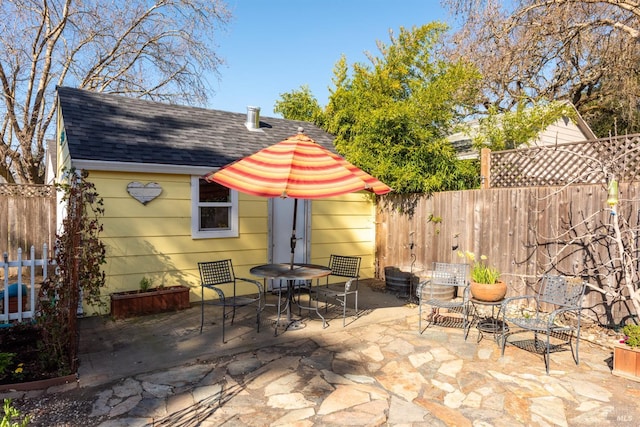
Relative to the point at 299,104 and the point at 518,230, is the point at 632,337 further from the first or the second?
the point at 299,104

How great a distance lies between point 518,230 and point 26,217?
1005 centimetres

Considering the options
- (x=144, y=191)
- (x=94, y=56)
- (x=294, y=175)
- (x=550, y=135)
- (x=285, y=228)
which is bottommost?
(x=285, y=228)

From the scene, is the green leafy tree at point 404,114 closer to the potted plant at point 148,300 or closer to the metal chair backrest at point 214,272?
the metal chair backrest at point 214,272

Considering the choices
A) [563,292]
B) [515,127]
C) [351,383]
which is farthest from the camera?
[515,127]

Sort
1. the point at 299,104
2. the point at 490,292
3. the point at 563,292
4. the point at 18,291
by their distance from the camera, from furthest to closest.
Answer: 1. the point at 299,104
2. the point at 490,292
3. the point at 18,291
4. the point at 563,292

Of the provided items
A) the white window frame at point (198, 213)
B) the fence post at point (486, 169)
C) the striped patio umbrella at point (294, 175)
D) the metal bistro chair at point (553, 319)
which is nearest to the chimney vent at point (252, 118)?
the white window frame at point (198, 213)

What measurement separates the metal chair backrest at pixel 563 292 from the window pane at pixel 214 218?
194 inches

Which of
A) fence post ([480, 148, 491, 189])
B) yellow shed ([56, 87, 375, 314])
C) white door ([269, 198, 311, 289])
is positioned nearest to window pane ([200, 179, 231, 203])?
yellow shed ([56, 87, 375, 314])

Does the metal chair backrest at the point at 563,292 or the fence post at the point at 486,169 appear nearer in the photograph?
the metal chair backrest at the point at 563,292

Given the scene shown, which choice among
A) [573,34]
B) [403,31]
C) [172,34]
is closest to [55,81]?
[172,34]

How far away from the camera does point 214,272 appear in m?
5.53

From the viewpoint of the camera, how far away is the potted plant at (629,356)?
3729 millimetres

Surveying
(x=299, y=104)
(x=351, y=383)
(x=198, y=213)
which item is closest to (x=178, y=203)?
(x=198, y=213)

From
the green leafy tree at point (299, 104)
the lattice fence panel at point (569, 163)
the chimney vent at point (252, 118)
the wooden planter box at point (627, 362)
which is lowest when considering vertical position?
the wooden planter box at point (627, 362)
